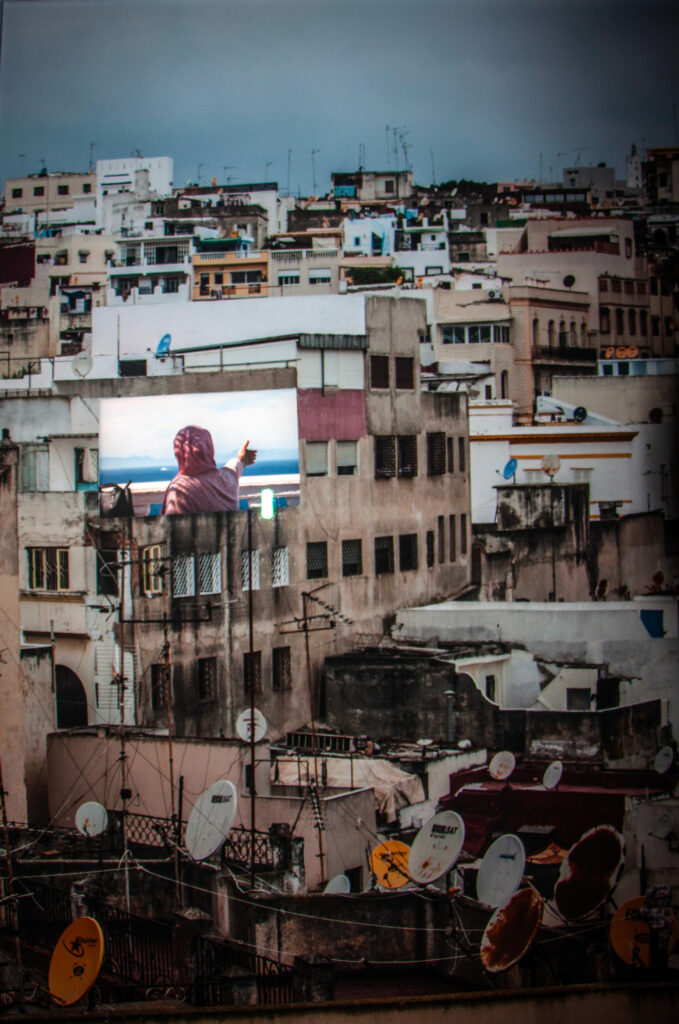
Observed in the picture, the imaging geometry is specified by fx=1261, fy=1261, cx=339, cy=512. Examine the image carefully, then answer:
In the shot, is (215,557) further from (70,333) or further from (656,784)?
(70,333)

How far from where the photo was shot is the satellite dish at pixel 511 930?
7.98 m

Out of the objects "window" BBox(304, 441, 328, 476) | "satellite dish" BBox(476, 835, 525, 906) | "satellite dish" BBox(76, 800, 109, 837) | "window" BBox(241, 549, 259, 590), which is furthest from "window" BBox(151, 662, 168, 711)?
"satellite dish" BBox(476, 835, 525, 906)

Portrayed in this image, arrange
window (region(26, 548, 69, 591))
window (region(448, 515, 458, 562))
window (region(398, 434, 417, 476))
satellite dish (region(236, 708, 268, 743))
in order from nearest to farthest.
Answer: satellite dish (region(236, 708, 268, 743)) < window (region(26, 548, 69, 591)) < window (region(398, 434, 417, 476)) < window (region(448, 515, 458, 562))

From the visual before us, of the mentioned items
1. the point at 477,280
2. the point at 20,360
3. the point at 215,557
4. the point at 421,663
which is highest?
the point at 477,280

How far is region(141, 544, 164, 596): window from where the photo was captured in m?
11.5

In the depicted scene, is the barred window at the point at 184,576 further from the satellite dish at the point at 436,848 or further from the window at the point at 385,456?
the satellite dish at the point at 436,848

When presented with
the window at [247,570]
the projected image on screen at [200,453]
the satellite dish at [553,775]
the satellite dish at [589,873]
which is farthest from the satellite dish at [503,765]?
the projected image on screen at [200,453]

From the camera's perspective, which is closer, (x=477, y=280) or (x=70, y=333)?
(x=70, y=333)

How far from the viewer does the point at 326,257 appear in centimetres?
2403

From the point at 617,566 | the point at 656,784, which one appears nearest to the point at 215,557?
the point at 656,784

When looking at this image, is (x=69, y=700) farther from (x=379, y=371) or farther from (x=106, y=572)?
(x=379, y=371)

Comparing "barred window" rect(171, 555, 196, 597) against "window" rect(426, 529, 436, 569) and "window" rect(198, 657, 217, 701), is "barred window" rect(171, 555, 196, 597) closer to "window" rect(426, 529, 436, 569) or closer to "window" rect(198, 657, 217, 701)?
"window" rect(198, 657, 217, 701)

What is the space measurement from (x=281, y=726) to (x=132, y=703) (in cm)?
168

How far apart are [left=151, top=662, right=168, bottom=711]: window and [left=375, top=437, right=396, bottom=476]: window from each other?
11.9 feet
